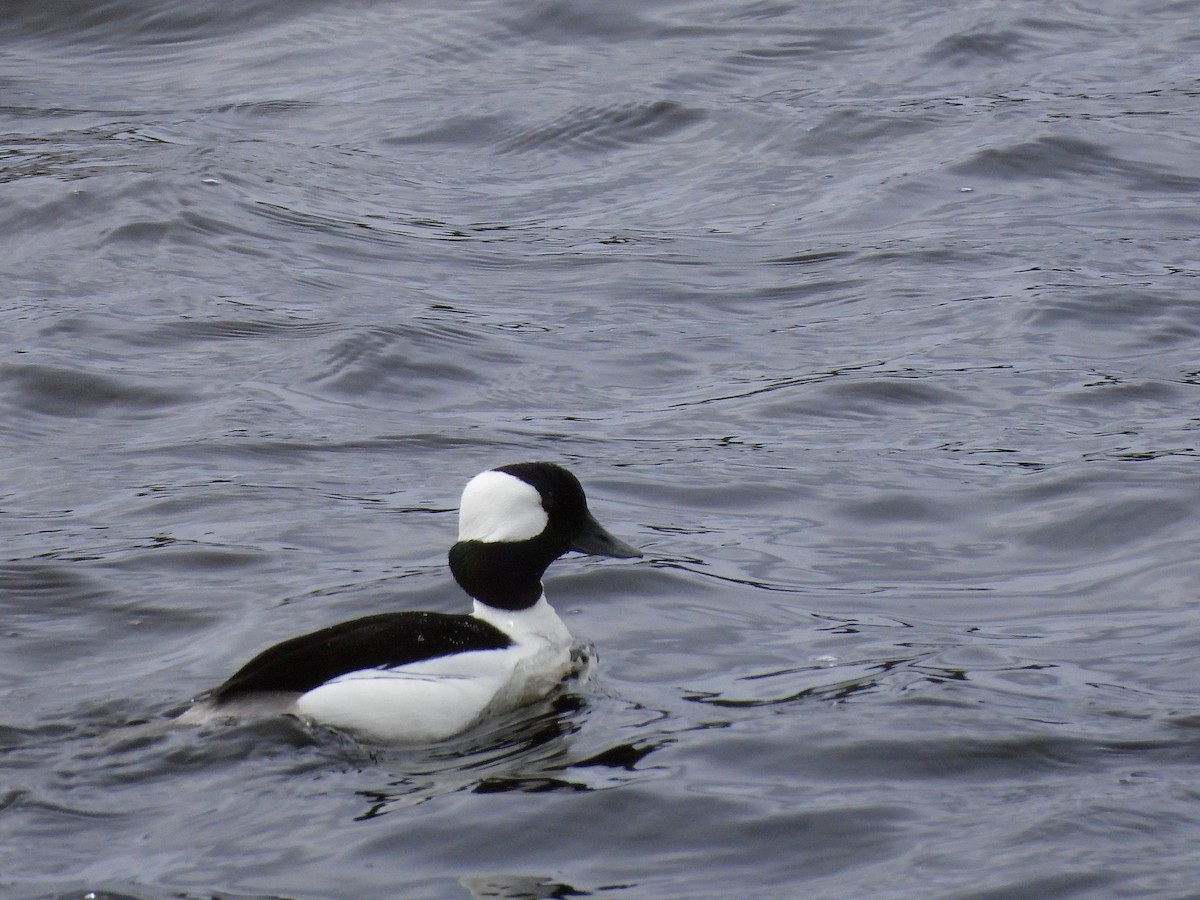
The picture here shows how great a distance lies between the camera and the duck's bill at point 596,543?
19.8ft

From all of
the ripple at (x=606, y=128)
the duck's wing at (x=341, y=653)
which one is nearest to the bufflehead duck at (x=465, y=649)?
the duck's wing at (x=341, y=653)

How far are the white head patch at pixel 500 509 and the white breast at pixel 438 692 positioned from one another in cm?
29

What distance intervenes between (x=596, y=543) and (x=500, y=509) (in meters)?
0.37

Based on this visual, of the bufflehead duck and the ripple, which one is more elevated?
the ripple

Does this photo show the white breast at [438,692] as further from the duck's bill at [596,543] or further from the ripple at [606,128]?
the ripple at [606,128]

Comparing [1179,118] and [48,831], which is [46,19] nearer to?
[1179,118]

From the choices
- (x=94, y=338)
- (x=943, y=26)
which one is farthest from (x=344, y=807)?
(x=943, y=26)

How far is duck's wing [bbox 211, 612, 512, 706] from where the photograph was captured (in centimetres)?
536

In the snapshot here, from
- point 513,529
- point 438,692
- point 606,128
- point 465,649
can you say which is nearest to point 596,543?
point 513,529

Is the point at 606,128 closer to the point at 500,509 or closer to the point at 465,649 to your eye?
the point at 500,509

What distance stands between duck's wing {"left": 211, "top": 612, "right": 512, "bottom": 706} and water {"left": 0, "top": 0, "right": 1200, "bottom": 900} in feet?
0.46

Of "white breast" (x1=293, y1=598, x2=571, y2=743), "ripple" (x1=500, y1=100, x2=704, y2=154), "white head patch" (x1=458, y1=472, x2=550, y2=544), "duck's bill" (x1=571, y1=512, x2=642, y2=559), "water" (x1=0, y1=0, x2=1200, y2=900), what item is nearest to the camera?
"water" (x1=0, y1=0, x2=1200, y2=900)

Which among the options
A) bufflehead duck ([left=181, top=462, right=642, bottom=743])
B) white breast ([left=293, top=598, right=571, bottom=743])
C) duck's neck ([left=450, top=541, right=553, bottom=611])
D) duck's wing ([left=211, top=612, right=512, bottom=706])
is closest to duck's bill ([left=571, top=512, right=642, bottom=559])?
bufflehead duck ([left=181, top=462, right=642, bottom=743])

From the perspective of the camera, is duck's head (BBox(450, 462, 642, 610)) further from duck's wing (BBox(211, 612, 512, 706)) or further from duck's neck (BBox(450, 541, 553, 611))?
duck's wing (BBox(211, 612, 512, 706))
